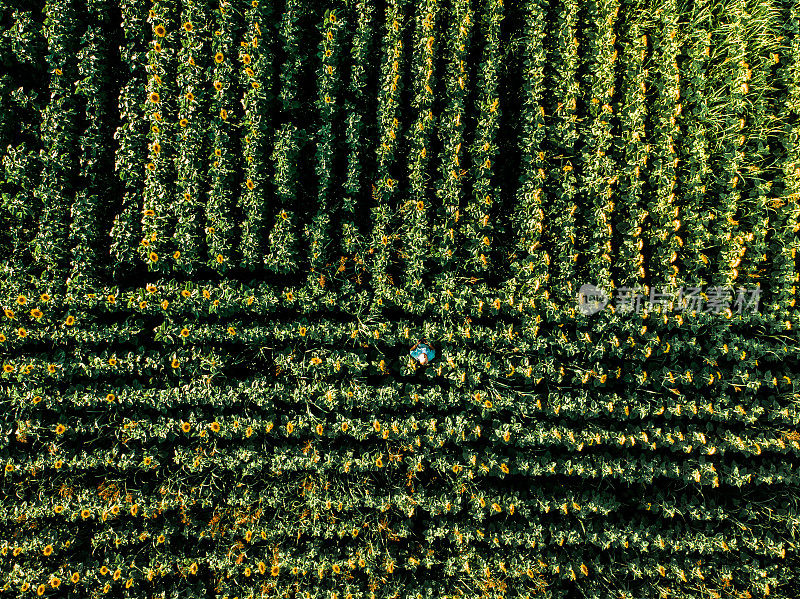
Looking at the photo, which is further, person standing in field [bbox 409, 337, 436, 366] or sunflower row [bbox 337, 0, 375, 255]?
person standing in field [bbox 409, 337, 436, 366]

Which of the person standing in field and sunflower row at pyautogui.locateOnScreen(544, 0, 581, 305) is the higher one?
sunflower row at pyautogui.locateOnScreen(544, 0, 581, 305)

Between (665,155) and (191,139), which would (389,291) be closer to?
(191,139)

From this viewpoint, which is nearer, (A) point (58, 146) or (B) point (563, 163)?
(A) point (58, 146)

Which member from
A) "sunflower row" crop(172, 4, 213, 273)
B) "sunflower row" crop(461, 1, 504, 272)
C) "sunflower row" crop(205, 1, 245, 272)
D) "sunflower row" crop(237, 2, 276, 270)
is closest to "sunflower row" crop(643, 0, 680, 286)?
"sunflower row" crop(461, 1, 504, 272)

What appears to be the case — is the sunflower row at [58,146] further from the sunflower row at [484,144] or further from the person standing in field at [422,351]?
the sunflower row at [484,144]

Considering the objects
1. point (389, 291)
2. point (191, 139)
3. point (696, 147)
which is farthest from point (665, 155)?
point (191, 139)

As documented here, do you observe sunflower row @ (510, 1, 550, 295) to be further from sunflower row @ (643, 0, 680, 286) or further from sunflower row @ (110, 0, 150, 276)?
sunflower row @ (110, 0, 150, 276)
